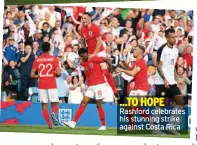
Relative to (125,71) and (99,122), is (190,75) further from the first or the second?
(99,122)

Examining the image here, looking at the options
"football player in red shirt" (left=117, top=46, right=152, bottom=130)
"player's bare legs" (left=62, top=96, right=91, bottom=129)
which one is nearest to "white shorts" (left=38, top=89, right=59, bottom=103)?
"player's bare legs" (left=62, top=96, right=91, bottom=129)

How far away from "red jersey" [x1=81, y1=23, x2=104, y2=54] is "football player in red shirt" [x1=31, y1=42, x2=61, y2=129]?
1.30 feet

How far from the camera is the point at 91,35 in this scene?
416cm

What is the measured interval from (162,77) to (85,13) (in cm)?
109

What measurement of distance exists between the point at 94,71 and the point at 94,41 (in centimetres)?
33

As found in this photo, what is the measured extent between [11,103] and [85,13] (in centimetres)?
127

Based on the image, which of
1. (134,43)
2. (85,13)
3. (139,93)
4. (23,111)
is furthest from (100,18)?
(23,111)

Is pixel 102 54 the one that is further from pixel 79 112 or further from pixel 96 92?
pixel 79 112

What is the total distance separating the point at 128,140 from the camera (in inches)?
162

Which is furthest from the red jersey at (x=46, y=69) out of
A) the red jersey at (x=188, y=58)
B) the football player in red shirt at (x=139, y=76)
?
the red jersey at (x=188, y=58)

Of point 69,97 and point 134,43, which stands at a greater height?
point 134,43

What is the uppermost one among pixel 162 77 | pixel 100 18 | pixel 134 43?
pixel 100 18

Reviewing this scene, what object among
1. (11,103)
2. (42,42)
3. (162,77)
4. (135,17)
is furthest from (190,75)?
(11,103)

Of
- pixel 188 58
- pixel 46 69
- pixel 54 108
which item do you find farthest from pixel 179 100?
pixel 46 69
